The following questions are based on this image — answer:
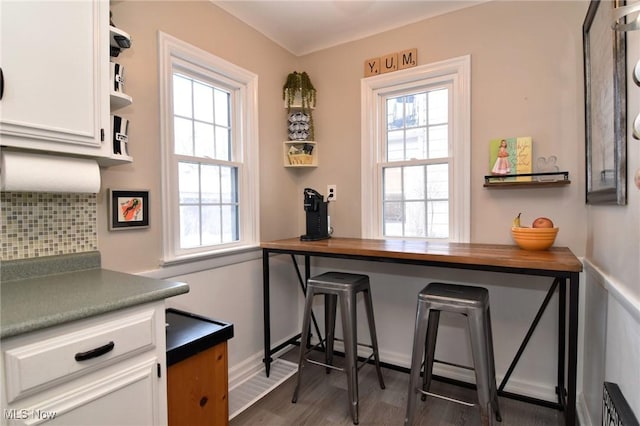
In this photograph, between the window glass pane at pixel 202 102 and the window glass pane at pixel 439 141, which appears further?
the window glass pane at pixel 439 141

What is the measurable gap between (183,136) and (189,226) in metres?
0.58

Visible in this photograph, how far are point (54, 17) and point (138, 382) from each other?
138cm

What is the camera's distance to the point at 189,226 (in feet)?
7.17

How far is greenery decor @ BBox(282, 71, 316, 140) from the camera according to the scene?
282 cm

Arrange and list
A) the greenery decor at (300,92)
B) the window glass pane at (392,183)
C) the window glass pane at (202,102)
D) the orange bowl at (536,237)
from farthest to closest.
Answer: the greenery decor at (300,92), the window glass pane at (392,183), the window glass pane at (202,102), the orange bowl at (536,237)

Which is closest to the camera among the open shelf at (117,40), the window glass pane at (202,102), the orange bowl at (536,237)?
the open shelf at (117,40)

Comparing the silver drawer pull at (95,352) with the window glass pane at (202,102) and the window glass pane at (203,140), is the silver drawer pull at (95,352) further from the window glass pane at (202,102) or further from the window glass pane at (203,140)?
the window glass pane at (202,102)

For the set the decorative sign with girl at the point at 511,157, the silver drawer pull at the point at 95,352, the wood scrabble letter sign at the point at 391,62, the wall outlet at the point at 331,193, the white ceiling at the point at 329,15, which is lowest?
the silver drawer pull at the point at 95,352

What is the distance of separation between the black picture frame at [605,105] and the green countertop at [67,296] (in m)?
1.73

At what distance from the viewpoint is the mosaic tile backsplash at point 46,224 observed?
4.49ft

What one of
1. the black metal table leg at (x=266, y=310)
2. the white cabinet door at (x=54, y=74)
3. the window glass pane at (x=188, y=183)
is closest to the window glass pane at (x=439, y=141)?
the black metal table leg at (x=266, y=310)

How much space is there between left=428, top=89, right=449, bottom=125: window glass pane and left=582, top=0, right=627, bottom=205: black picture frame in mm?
804

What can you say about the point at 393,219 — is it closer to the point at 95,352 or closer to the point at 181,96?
the point at 181,96

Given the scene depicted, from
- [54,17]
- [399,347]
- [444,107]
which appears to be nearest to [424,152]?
[444,107]
